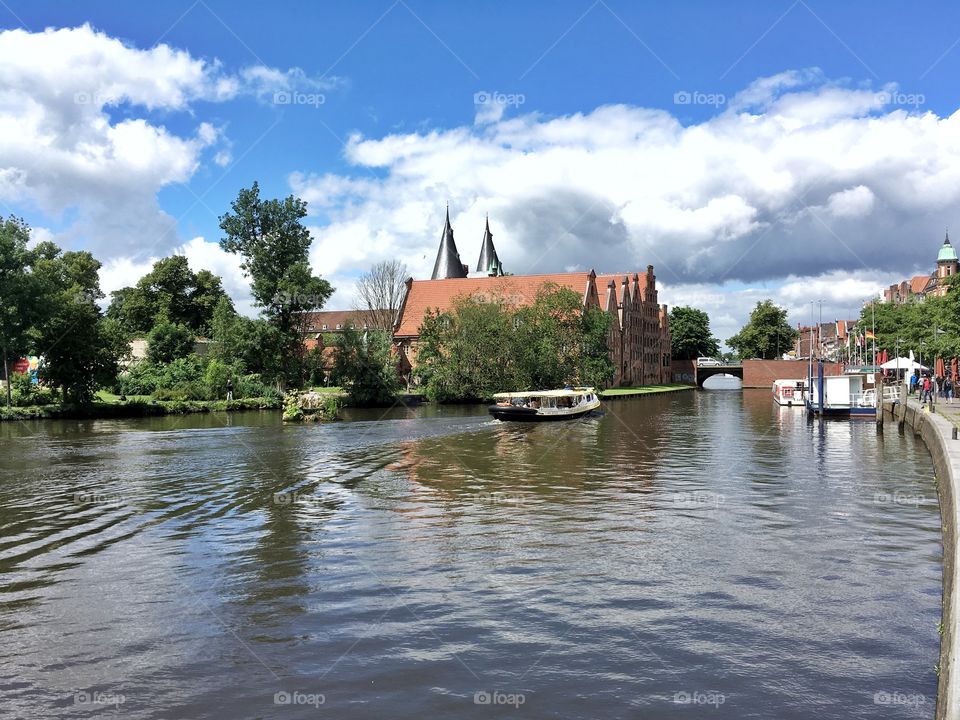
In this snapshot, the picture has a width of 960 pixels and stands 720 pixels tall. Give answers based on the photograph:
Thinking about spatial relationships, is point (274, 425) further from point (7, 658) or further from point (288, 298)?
point (7, 658)

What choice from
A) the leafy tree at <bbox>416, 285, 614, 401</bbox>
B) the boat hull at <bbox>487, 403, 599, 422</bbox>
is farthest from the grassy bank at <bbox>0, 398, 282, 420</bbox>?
the boat hull at <bbox>487, 403, 599, 422</bbox>

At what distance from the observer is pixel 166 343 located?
7525 centimetres

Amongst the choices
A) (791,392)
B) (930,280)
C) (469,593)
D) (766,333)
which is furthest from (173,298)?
(930,280)

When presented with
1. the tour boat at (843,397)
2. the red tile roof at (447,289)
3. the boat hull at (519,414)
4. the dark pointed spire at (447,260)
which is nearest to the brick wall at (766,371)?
the red tile roof at (447,289)

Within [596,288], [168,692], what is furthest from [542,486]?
[596,288]

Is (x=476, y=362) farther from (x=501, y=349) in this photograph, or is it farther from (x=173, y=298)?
(x=173, y=298)

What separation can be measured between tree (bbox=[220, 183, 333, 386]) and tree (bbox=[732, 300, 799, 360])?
9809 centimetres

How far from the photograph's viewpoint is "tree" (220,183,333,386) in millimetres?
67312

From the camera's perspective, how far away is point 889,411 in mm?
56938

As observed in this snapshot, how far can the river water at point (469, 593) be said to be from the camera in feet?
29.3

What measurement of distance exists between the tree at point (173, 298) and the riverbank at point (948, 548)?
81.3 m

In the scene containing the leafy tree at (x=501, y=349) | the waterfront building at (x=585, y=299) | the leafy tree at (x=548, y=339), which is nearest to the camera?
the leafy tree at (x=501, y=349)

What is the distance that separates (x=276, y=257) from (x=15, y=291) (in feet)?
75.4

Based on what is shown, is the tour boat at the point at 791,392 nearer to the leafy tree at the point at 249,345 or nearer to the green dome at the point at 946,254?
the leafy tree at the point at 249,345
